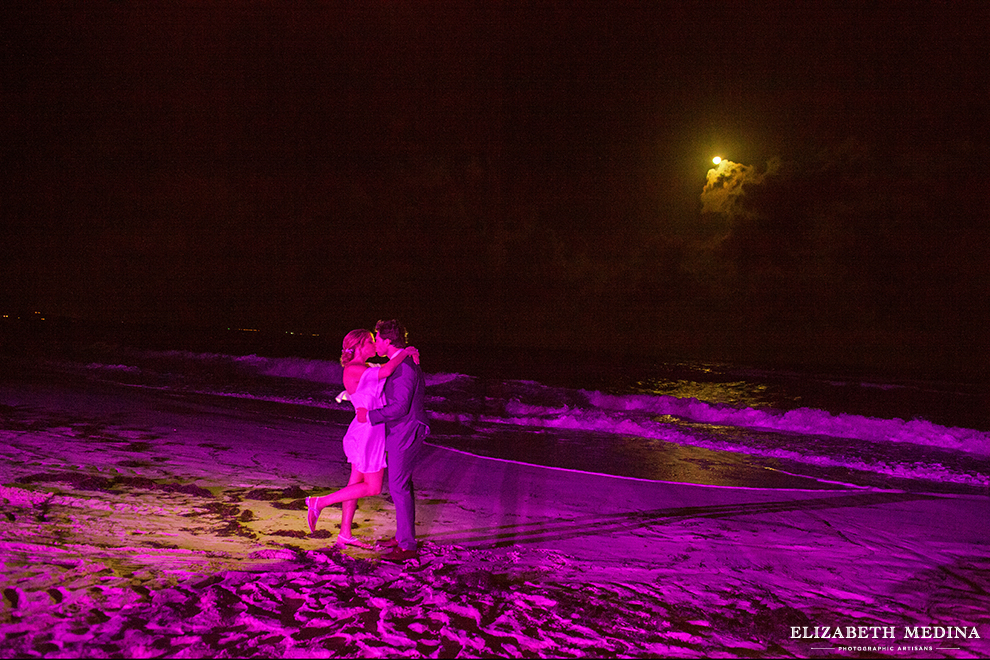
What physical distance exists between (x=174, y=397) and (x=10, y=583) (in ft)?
37.0

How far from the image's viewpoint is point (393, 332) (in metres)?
4.97

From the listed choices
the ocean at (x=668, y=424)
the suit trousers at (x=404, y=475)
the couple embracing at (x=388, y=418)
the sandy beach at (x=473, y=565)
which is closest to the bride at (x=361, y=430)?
the couple embracing at (x=388, y=418)

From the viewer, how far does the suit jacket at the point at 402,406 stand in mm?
4980

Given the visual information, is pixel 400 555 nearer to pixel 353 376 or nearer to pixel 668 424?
pixel 353 376

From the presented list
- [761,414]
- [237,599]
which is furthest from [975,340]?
[237,599]

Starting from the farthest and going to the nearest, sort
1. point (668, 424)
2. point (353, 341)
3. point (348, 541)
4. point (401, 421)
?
point (668, 424)
point (348, 541)
point (353, 341)
point (401, 421)

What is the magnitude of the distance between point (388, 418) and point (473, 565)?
138 cm

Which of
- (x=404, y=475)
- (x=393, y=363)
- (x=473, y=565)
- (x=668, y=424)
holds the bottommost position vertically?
(x=668, y=424)

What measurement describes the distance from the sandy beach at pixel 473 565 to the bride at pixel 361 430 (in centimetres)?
34

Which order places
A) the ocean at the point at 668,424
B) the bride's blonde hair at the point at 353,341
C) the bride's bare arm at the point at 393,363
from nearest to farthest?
the bride's bare arm at the point at 393,363 < the bride's blonde hair at the point at 353,341 < the ocean at the point at 668,424

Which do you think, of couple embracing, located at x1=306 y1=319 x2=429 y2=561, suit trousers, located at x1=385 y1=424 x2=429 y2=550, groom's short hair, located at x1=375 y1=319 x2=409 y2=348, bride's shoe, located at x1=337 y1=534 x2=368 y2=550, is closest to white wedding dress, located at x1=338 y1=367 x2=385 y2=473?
couple embracing, located at x1=306 y1=319 x2=429 y2=561

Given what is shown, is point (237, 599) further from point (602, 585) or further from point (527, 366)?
point (527, 366)

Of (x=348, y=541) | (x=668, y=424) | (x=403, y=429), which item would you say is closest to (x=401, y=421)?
(x=403, y=429)

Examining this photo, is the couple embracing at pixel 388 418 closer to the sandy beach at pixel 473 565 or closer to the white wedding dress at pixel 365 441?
the white wedding dress at pixel 365 441
